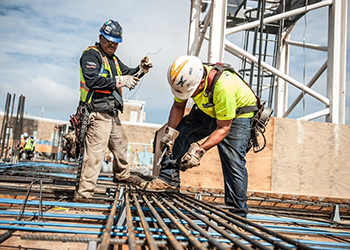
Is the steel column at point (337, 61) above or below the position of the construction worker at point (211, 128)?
above

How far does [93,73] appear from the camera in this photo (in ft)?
11.1

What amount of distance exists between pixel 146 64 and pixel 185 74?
51.6 inches

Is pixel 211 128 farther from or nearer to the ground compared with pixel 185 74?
nearer to the ground

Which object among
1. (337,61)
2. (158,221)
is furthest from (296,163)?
(158,221)

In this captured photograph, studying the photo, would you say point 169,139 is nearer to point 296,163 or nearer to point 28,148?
point 296,163

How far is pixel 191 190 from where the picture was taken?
413 cm

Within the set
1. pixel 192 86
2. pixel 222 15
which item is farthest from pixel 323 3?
pixel 192 86

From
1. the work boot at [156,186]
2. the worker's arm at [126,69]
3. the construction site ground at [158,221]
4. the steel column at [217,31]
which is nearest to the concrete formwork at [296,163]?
the construction site ground at [158,221]

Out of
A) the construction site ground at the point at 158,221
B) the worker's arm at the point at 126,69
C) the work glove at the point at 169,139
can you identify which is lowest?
the construction site ground at the point at 158,221

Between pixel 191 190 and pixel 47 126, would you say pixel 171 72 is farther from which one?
pixel 47 126

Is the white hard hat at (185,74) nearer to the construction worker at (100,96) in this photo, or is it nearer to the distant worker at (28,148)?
the construction worker at (100,96)

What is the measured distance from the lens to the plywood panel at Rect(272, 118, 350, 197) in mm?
4953

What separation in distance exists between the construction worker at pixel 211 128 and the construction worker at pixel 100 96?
62cm

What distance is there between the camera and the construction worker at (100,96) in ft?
11.1
